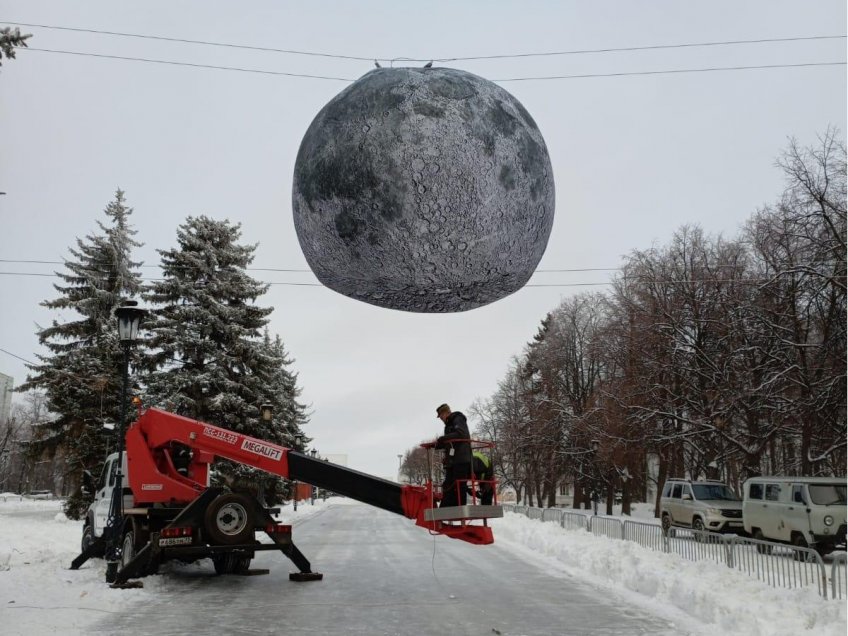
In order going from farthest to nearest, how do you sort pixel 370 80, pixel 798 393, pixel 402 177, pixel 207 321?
1. pixel 207 321
2. pixel 798 393
3. pixel 370 80
4. pixel 402 177

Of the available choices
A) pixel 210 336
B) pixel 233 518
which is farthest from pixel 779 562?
pixel 210 336

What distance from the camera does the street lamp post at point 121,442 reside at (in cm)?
1386

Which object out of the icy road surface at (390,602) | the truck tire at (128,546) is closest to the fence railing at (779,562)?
the icy road surface at (390,602)

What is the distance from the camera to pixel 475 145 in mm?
1610

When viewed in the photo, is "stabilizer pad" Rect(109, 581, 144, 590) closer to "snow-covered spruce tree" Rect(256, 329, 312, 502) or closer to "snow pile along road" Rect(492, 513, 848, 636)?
"snow pile along road" Rect(492, 513, 848, 636)

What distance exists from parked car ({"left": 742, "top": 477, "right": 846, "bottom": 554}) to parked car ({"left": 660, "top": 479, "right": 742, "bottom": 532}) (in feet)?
8.70

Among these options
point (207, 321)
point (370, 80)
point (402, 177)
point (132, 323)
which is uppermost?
point (207, 321)

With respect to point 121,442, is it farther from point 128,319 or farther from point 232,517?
point 232,517

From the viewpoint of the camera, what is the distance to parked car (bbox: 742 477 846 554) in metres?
18.1

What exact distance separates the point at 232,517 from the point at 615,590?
7304 millimetres

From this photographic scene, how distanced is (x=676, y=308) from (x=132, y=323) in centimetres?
2390

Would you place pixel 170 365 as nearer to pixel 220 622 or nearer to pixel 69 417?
pixel 69 417

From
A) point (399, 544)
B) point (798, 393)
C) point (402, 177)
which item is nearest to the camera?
point (402, 177)

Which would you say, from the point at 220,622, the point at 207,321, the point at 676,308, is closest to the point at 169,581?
the point at 220,622
